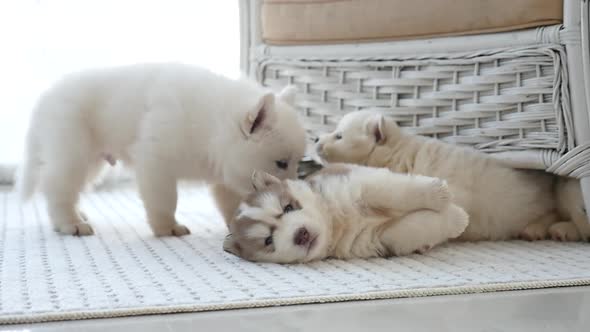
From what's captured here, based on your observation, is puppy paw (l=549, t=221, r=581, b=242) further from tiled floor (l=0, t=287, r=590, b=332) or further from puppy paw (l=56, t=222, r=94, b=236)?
puppy paw (l=56, t=222, r=94, b=236)

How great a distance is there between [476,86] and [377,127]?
1.20ft

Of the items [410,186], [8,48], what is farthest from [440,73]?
[8,48]

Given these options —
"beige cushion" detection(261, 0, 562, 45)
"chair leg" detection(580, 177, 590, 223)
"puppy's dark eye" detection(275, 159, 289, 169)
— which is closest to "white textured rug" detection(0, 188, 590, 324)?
"chair leg" detection(580, 177, 590, 223)

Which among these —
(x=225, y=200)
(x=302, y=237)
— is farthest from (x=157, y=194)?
(x=302, y=237)

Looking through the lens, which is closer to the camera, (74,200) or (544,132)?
(544,132)

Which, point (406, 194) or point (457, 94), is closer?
point (406, 194)

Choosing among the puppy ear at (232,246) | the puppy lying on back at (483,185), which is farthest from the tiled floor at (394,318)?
the puppy lying on back at (483,185)

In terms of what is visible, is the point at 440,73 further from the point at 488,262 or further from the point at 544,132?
the point at 488,262

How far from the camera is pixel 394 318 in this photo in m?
1.38

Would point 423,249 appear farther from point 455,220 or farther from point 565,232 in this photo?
point 565,232

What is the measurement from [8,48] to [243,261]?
2.39m

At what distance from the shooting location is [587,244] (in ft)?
7.02

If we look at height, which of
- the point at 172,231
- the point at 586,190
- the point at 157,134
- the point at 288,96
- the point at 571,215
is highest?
the point at 288,96

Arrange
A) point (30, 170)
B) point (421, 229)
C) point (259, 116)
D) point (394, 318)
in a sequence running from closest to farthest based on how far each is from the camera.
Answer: point (394, 318), point (421, 229), point (259, 116), point (30, 170)
